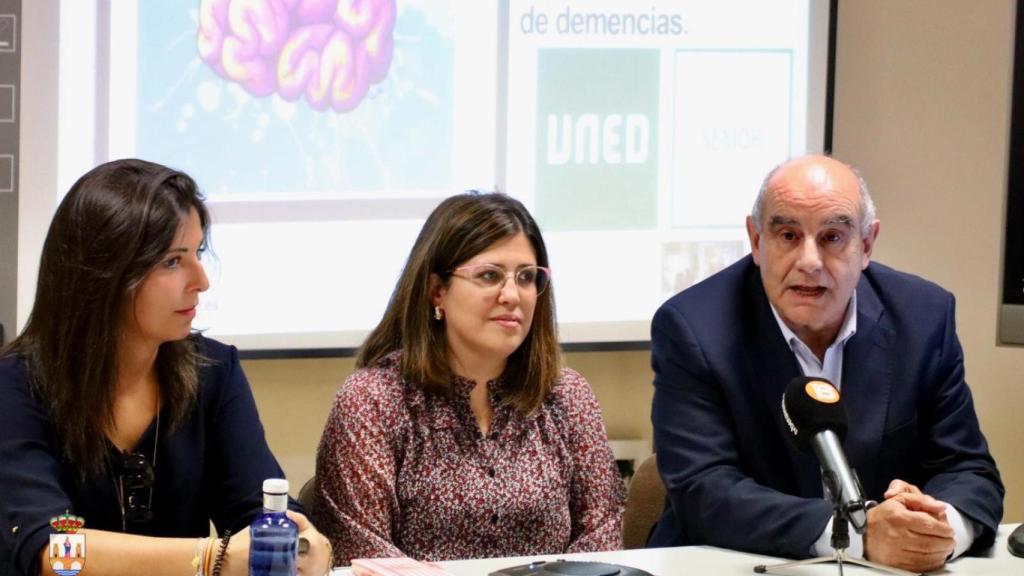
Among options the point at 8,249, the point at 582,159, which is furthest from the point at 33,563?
the point at 582,159

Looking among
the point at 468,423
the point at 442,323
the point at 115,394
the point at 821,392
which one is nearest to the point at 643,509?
the point at 468,423

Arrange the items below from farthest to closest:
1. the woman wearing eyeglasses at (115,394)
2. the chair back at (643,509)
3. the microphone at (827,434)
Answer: the chair back at (643,509) → the woman wearing eyeglasses at (115,394) → the microphone at (827,434)

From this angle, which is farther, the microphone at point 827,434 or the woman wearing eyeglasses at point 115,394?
the woman wearing eyeglasses at point 115,394

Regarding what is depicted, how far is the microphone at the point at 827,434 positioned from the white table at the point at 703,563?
0.34 m

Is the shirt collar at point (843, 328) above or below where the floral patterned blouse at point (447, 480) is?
above

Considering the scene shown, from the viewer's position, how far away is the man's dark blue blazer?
264cm

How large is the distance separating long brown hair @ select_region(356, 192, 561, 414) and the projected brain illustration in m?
1.21

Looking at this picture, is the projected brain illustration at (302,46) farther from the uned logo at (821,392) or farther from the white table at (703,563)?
the uned logo at (821,392)

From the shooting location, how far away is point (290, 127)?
396 cm

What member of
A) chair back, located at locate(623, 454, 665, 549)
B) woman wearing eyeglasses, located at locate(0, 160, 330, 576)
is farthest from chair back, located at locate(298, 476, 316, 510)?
chair back, located at locate(623, 454, 665, 549)

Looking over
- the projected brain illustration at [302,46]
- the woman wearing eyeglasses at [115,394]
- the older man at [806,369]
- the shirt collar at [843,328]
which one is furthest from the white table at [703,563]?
the projected brain illustration at [302,46]

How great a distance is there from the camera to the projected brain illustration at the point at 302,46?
3.87 m

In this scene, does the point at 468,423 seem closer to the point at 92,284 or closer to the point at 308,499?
the point at 308,499

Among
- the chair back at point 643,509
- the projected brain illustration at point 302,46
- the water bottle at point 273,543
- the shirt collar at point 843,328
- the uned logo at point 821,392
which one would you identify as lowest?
the chair back at point 643,509
